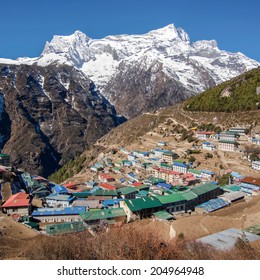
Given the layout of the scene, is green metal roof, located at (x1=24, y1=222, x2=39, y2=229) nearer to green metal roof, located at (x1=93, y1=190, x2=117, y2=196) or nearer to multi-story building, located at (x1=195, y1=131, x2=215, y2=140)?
green metal roof, located at (x1=93, y1=190, x2=117, y2=196)

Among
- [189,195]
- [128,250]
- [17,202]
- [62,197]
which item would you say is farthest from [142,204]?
[128,250]

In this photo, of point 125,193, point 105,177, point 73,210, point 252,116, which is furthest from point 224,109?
point 73,210

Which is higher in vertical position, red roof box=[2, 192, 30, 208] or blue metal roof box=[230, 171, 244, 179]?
blue metal roof box=[230, 171, 244, 179]

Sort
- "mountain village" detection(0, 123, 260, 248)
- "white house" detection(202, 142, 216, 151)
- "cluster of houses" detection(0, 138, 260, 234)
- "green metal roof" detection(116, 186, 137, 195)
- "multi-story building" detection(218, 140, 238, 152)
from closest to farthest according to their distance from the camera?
"cluster of houses" detection(0, 138, 260, 234) → "mountain village" detection(0, 123, 260, 248) → "green metal roof" detection(116, 186, 137, 195) → "multi-story building" detection(218, 140, 238, 152) → "white house" detection(202, 142, 216, 151)

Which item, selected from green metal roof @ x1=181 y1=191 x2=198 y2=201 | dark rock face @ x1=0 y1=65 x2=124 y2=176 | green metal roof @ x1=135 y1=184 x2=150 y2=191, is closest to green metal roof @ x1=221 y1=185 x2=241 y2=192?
green metal roof @ x1=181 y1=191 x2=198 y2=201

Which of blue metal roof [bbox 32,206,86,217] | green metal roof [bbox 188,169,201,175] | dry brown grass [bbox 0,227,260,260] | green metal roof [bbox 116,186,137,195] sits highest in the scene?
dry brown grass [bbox 0,227,260,260]

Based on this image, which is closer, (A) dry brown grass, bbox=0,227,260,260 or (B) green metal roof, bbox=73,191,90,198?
(A) dry brown grass, bbox=0,227,260,260

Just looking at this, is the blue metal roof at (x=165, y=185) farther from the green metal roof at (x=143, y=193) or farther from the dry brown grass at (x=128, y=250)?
the dry brown grass at (x=128, y=250)
